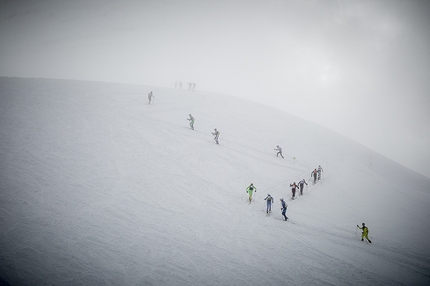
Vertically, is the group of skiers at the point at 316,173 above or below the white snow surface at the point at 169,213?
above

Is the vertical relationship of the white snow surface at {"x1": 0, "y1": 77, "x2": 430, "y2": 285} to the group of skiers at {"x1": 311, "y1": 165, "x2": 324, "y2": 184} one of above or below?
below

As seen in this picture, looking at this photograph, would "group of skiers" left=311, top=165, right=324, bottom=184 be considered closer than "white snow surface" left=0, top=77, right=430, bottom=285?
No

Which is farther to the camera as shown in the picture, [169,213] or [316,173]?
[316,173]

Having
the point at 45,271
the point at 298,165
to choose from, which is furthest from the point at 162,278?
the point at 298,165

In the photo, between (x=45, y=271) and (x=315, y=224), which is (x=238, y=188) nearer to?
(x=315, y=224)

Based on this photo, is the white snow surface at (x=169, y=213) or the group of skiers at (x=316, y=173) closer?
the white snow surface at (x=169, y=213)

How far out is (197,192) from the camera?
12.8m

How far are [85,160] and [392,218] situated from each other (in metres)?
24.8

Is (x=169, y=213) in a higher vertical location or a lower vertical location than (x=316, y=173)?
lower

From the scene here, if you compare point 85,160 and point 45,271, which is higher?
point 85,160

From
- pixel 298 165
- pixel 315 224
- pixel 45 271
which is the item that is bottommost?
pixel 45 271

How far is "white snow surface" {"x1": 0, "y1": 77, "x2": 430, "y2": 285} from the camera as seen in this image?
6891 millimetres

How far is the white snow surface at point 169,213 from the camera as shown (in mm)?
6891

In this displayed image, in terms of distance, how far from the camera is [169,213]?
10.1 metres
